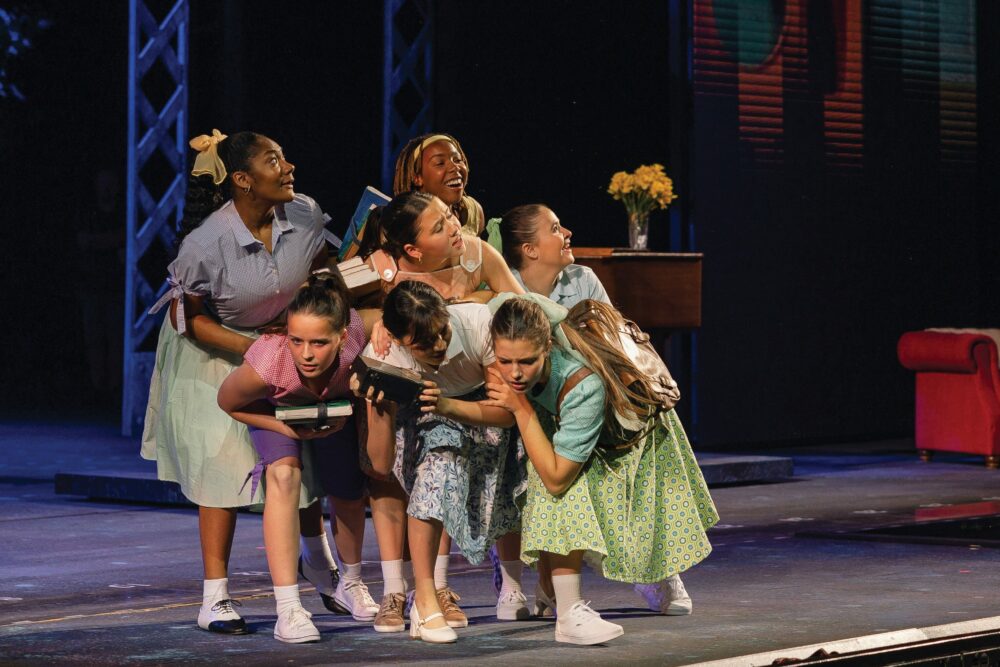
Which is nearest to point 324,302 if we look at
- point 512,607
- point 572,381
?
point 572,381

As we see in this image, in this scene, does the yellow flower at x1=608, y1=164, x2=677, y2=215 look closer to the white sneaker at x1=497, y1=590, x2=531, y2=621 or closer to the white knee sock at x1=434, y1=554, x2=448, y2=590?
the white sneaker at x1=497, y1=590, x2=531, y2=621

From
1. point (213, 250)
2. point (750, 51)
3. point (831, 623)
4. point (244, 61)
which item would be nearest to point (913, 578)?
point (831, 623)

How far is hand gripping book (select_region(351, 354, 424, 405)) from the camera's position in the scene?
4.48 metres

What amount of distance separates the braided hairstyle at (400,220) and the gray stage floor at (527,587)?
1.04 meters

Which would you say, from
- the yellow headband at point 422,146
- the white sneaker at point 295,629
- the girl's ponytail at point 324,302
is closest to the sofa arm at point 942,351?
the yellow headband at point 422,146

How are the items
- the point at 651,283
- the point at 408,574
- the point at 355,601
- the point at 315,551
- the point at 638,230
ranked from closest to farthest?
the point at 355,601 → the point at 315,551 → the point at 408,574 → the point at 651,283 → the point at 638,230

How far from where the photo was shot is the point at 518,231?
536 centimetres

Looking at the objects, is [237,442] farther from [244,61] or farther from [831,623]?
[244,61]

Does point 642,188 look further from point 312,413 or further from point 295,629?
point 295,629

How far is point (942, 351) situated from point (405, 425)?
5.76 m

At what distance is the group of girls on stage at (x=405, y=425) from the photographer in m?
4.61

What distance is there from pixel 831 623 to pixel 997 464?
5227mm

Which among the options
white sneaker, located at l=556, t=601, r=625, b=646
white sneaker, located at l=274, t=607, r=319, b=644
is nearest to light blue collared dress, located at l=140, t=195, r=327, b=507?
white sneaker, located at l=274, t=607, r=319, b=644

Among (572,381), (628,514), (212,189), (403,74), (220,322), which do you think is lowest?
(628,514)
